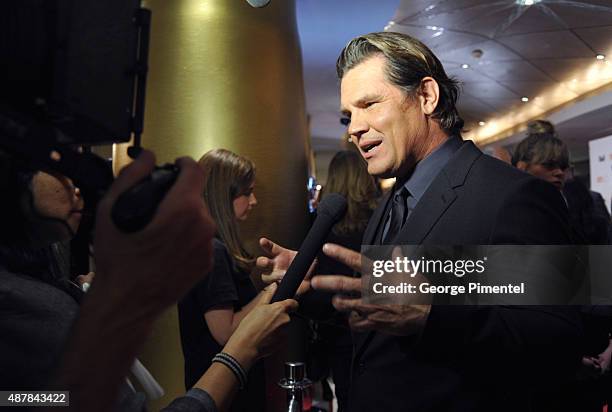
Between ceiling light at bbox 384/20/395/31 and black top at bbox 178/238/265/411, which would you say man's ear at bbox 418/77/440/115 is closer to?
black top at bbox 178/238/265/411

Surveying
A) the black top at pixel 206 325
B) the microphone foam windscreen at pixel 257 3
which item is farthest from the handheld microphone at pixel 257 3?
the black top at pixel 206 325

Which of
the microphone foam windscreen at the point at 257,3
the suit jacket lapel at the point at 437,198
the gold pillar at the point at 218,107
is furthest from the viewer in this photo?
the microphone foam windscreen at the point at 257,3

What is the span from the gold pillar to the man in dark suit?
2.80ft

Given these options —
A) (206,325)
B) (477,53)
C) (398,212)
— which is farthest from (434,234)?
(477,53)

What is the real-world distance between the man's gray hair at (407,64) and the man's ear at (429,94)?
0.02m

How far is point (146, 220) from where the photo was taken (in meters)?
0.46

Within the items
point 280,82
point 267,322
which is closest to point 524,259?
point 267,322

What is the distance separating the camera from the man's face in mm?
1297

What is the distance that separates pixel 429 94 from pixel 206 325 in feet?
3.12

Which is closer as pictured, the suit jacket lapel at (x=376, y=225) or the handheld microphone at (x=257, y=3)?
the suit jacket lapel at (x=376, y=225)

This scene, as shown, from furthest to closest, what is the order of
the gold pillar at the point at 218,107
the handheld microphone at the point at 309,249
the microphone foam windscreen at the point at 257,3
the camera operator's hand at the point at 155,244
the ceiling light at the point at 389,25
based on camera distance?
the ceiling light at the point at 389,25 → the microphone foam windscreen at the point at 257,3 → the gold pillar at the point at 218,107 → the handheld microphone at the point at 309,249 → the camera operator's hand at the point at 155,244

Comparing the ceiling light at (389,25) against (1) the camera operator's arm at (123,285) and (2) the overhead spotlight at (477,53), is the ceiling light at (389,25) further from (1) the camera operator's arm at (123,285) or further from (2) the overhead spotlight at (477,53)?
(1) the camera operator's arm at (123,285)

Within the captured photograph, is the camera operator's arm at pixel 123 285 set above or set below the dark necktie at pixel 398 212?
below

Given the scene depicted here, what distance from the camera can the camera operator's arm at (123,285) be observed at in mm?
458
